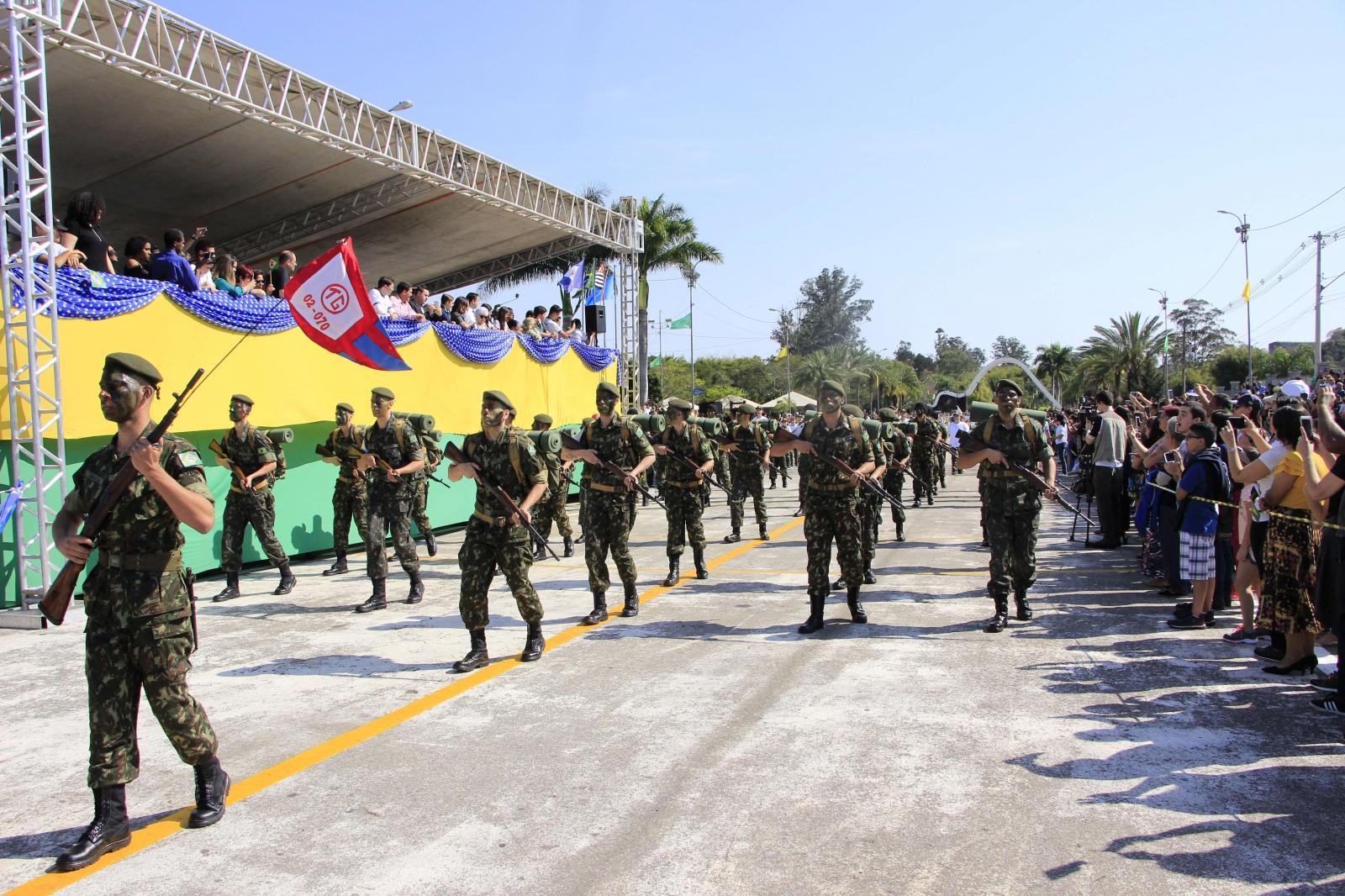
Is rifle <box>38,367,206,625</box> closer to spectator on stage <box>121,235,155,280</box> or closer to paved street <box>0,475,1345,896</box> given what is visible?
paved street <box>0,475,1345,896</box>

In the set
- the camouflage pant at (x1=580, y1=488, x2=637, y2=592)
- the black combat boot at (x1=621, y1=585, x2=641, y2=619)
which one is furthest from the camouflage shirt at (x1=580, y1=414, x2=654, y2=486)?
the black combat boot at (x1=621, y1=585, x2=641, y2=619)

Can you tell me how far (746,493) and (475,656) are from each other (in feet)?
26.7

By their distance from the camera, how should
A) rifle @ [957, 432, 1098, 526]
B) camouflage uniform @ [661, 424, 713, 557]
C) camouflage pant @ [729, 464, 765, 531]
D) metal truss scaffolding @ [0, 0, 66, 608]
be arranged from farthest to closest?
camouflage pant @ [729, 464, 765, 531] → camouflage uniform @ [661, 424, 713, 557] → metal truss scaffolding @ [0, 0, 66, 608] → rifle @ [957, 432, 1098, 526]

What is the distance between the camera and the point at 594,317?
72.0 feet

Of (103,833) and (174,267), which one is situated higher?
(174,267)

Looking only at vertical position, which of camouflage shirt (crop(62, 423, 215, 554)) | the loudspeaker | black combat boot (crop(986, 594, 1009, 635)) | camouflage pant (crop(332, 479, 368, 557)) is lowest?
black combat boot (crop(986, 594, 1009, 635))

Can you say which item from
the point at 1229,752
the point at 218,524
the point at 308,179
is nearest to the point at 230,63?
the point at 308,179

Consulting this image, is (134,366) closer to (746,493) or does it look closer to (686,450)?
(686,450)

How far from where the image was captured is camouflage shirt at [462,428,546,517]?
6.77 meters

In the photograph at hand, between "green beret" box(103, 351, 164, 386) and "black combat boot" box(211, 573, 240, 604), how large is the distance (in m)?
5.96

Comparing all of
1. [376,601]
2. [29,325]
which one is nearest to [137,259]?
[29,325]

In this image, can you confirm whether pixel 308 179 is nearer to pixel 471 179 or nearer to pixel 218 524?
pixel 471 179

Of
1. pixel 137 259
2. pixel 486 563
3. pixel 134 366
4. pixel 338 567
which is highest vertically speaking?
pixel 137 259

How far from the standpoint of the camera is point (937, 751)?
15.3 ft
